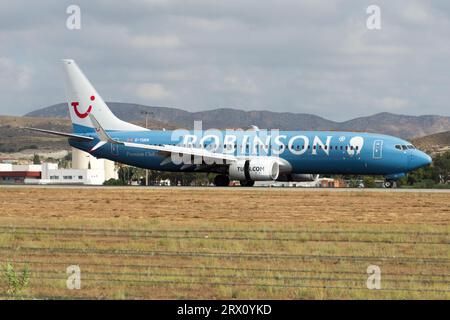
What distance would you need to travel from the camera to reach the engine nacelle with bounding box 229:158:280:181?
56.0 meters

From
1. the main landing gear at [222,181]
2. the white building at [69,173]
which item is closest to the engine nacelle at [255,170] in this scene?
the main landing gear at [222,181]

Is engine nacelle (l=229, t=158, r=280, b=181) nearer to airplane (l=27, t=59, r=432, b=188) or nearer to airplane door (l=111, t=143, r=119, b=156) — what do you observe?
airplane (l=27, t=59, r=432, b=188)

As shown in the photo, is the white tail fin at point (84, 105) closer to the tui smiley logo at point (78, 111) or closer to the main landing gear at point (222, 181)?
the tui smiley logo at point (78, 111)

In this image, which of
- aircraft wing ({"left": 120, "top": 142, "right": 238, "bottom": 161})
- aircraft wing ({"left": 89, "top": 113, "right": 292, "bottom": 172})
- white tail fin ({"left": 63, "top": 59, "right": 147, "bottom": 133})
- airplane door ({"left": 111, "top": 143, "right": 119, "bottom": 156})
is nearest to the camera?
aircraft wing ({"left": 89, "top": 113, "right": 292, "bottom": 172})

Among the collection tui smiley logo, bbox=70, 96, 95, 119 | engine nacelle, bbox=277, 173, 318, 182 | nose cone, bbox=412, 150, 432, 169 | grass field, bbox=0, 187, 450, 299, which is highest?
tui smiley logo, bbox=70, 96, 95, 119

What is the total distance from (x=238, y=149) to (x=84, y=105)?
14.3 meters

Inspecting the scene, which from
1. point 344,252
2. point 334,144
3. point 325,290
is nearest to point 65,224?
point 344,252

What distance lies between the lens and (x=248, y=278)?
16.9 m

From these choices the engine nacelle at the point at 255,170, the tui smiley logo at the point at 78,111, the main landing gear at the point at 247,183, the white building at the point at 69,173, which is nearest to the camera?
the engine nacelle at the point at 255,170

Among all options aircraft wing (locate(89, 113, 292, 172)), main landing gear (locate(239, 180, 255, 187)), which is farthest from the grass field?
main landing gear (locate(239, 180, 255, 187))

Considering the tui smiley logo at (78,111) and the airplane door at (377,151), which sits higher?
the tui smiley logo at (78,111)

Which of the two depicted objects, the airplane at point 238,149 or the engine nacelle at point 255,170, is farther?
the engine nacelle at point 255,170

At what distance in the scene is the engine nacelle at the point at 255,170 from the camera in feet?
184
